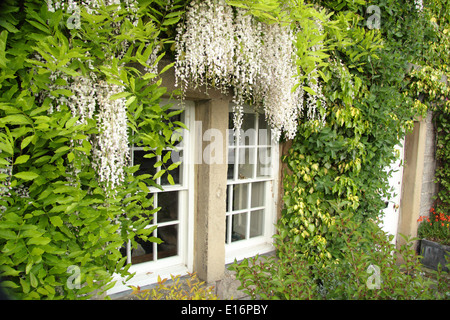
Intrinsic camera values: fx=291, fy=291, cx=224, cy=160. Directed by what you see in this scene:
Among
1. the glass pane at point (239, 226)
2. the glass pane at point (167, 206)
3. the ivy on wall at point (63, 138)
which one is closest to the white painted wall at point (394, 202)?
the glass pane at point (239, 226)

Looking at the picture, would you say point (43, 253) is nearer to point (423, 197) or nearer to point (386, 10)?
point (386, 10)

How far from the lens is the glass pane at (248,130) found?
127 inches

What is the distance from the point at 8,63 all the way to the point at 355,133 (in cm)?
319

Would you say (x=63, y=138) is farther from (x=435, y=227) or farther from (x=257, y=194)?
(x=435, y=227)

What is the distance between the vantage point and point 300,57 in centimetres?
239

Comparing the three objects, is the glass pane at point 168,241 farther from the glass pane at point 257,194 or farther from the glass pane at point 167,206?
the glass pane at point 257,194

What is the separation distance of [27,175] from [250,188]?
2257 millimetres

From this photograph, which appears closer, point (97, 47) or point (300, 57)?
point (97, 47)

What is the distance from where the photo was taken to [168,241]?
2.84 metres

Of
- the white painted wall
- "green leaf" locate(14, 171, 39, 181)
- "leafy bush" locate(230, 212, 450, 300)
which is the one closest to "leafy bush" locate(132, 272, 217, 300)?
"leafy bush" locate(230, 212, 450, 300)

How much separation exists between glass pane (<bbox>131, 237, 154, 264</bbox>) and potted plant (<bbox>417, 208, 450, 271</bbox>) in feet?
14.8

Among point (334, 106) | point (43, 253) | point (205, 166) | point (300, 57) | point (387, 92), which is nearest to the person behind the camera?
point (43, 253)

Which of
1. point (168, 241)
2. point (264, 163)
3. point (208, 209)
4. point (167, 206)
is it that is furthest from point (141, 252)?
point (264, 163)
